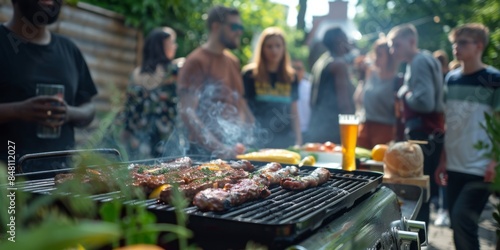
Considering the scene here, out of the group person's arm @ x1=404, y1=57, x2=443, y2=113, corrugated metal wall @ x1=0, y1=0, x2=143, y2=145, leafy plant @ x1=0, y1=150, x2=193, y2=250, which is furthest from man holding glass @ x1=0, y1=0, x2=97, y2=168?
person's arm @ x1=404, y1=57, x2=443, y2=113

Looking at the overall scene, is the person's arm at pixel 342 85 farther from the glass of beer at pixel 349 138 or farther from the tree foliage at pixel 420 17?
the tree foliage at pixel 420 17

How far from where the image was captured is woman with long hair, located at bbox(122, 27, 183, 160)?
5.29 m

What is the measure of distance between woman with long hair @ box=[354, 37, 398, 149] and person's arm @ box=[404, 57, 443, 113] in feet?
2.77

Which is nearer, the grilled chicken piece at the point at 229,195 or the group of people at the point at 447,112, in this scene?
the grilled chicken piece at the point at 229,195

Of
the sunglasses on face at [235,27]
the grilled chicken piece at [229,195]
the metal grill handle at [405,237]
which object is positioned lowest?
the metal grill handle at [405,237]

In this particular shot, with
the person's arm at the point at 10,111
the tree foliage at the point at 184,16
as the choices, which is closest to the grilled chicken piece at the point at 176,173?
the person's arm at the point at 10,111

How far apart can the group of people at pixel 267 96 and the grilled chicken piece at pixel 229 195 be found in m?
1.57

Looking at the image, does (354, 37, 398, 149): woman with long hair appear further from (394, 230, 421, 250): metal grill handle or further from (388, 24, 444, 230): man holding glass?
(394, 230, 421, 250): metal grill handle

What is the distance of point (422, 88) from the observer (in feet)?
16.1

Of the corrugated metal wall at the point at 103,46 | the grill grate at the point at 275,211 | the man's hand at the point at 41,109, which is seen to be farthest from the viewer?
the corrugated metal wall at the point at 103,46

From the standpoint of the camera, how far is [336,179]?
8.83ft

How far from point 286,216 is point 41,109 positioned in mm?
1718

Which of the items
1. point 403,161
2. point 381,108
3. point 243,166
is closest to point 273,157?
point 243,166

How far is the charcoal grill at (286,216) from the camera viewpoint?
4.81 feet
